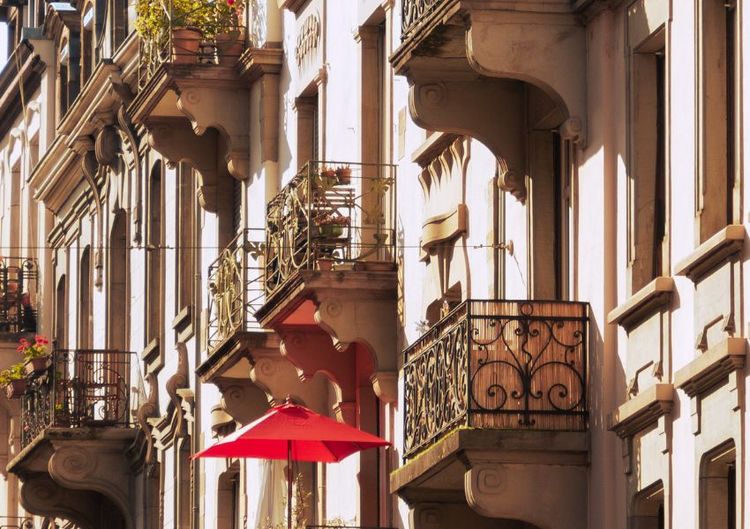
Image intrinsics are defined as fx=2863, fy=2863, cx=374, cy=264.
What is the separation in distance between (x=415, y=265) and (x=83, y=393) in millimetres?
15310

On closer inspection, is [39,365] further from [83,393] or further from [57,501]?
[57,501]

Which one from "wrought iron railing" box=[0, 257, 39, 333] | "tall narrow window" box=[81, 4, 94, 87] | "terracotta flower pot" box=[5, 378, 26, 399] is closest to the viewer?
"terracotta flower pot" box=[5, 378, 26, 399]

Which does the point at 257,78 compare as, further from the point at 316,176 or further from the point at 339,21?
the point at 316,176

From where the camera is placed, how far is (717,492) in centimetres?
1827

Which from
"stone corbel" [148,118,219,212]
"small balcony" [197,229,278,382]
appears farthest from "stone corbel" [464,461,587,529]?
"stone corbel" [148,118,219,212]

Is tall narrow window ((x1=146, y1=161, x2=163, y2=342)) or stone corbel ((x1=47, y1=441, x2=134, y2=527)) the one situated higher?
tall narrow window ((x1=146, y1=161, x2=163, y2=342))

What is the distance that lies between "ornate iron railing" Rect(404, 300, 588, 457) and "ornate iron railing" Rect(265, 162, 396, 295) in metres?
5.00

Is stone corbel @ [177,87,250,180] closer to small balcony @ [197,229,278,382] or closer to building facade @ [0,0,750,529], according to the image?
building facade @ [0,0,750,529]

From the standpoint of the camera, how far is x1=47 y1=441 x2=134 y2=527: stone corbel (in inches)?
1582

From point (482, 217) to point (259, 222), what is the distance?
8.76 metres

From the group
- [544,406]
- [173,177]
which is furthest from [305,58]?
[544,406]

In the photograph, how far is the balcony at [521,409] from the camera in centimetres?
2056

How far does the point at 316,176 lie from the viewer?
Result: 1032 inches

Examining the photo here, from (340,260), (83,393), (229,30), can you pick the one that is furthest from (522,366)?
(83,393)
